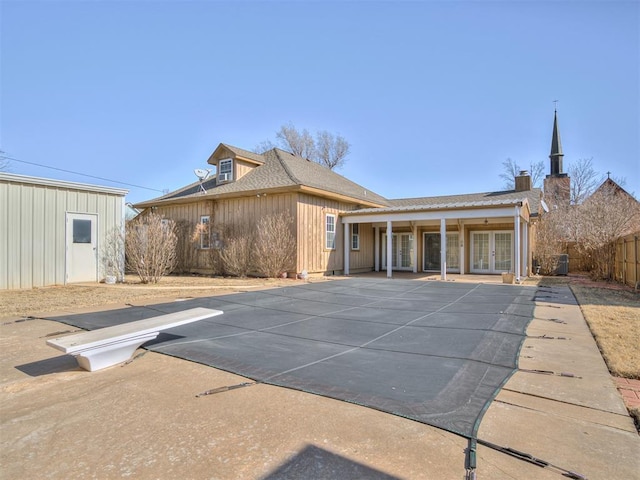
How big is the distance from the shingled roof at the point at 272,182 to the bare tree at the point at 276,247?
1408 millimetres

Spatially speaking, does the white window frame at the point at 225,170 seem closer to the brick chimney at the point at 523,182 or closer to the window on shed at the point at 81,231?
the window on shed at the point at 81,231

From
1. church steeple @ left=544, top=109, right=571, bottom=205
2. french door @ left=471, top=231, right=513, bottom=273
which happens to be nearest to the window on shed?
french door @ left=471, top=231, right=513, bottom=273

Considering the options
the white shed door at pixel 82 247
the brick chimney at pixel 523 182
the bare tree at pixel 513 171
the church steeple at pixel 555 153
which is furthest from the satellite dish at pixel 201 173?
the church steeple at pixel 555 153

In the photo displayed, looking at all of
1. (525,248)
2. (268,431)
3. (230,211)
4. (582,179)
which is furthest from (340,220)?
(582,179)

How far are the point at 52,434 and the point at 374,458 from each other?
7.98 feet

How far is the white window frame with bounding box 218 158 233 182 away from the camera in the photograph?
687 inches

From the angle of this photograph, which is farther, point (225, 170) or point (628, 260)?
point (225, 170)

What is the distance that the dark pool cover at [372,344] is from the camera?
128 inches

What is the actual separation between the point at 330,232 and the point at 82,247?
946 centimetres

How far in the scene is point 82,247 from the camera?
12.0m

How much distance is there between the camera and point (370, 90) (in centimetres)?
1606

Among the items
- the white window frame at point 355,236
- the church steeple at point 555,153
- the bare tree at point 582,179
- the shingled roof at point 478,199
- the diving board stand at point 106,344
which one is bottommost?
the diving board stand at point 106,344

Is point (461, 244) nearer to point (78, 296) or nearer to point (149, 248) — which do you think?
point (149, 248)

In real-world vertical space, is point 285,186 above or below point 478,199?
below
